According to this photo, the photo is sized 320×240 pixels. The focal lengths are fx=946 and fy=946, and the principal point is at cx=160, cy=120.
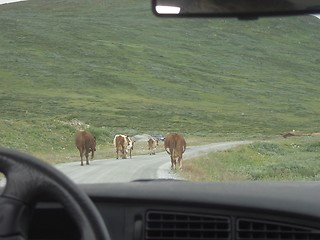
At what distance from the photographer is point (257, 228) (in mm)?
2971

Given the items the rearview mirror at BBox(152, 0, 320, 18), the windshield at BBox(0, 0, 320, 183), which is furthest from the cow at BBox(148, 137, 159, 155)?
the rearview mirror at BBox(152, 0, 320, 18)

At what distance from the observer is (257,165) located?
16156 mm

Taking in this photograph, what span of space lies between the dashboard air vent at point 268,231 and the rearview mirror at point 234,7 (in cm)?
65

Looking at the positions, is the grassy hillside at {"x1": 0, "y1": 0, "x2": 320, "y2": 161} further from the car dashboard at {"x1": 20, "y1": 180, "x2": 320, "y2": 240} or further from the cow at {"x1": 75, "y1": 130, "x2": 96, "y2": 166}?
the car dashboard at {"x1": 20, "y1": 180, "x2": 320, "y2": 240}

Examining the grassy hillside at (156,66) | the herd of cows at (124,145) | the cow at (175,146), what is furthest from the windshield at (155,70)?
the cow at (175,146)

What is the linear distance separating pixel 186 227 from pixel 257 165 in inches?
522

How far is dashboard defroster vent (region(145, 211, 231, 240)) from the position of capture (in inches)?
117

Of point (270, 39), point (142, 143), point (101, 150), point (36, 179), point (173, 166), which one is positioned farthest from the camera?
point (270, 39)

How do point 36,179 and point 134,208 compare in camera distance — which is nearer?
point 36,179

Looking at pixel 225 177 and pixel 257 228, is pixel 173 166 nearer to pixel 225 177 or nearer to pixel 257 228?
pixel 225 177

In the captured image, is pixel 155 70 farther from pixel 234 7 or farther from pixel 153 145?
pixel 234 7

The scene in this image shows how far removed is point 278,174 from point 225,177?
836mm

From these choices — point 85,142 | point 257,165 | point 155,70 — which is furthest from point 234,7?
point 155,70

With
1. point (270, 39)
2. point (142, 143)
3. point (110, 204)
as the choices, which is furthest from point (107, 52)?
point (110, 204)
